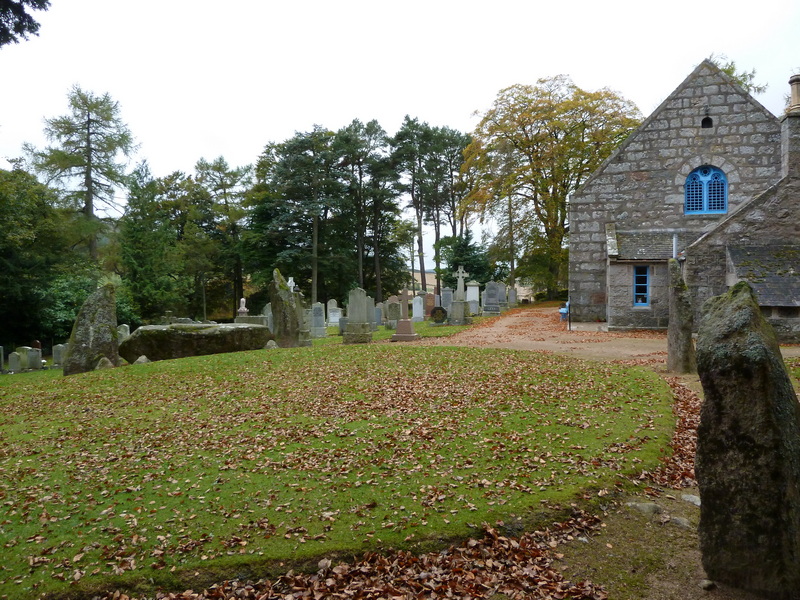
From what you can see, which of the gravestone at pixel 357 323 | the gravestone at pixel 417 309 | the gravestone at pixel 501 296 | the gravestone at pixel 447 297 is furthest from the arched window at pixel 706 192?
the gravestone at pixel 447 297

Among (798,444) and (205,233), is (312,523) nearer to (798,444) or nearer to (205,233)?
(798,444)

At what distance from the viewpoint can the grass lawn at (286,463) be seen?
14.2ft

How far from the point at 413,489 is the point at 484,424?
2.26m

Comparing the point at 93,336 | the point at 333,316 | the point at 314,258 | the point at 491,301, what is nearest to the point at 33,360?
the point at 93,336

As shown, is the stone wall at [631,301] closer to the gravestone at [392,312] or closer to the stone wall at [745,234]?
the stone wall at [745,234]

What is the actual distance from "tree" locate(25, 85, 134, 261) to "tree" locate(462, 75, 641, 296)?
76.2ft

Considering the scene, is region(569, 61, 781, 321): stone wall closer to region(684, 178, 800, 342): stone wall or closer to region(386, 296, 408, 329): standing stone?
region(684, 178, 800, 342): stone wall

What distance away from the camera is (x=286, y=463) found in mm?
5996

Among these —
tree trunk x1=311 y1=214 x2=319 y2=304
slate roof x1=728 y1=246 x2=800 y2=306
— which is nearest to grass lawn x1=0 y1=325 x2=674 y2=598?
slate roof x1=728 y1=246 x2=800 y2=306

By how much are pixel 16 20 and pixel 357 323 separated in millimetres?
11332

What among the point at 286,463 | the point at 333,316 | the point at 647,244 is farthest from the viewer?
the point at 333,316

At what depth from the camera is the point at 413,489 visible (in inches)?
208

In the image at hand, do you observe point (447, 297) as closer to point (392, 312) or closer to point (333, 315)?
point (333, 315)

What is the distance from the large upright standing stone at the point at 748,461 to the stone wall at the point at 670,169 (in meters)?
16.4
